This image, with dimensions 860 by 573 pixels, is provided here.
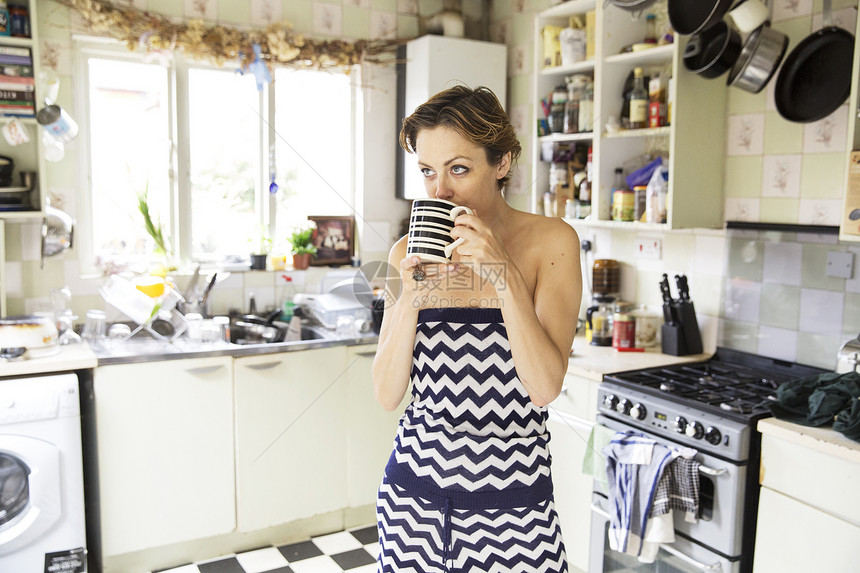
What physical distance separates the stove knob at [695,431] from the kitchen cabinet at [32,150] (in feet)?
7.92

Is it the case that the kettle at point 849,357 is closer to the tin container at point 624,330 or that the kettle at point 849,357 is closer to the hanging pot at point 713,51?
the tin container at point 624,330

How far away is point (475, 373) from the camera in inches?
48.1

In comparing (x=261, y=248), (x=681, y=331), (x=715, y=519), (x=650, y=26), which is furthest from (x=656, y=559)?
(x=261, y=248)

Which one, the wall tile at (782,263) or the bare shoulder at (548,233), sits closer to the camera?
the bare shoulder at (548,233)

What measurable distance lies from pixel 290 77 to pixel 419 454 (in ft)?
9.05

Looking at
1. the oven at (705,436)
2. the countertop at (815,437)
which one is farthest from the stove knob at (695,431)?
the countertop at (815,437)

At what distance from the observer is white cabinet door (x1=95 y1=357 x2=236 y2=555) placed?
2.66 meters

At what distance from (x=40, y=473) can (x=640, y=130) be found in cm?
238

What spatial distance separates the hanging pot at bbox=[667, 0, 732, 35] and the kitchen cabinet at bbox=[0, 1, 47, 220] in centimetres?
225

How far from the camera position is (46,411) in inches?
97.0

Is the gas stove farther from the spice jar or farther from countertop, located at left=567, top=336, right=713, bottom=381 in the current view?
the spice jar

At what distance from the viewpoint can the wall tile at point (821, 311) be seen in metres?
2.33

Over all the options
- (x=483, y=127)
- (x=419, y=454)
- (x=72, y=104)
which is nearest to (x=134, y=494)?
(x=72, y=104)

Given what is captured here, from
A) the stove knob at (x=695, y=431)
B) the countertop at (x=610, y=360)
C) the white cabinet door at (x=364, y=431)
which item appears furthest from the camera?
the white cabinet door at (x=364, y=431)
